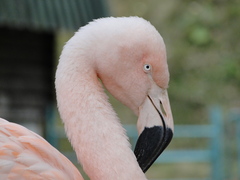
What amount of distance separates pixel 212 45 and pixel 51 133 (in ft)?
27.0

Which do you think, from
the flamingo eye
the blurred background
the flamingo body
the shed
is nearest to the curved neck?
the flamingo body

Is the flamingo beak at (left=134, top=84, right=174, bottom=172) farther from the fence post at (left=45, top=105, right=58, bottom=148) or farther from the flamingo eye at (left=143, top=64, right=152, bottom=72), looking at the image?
the fence post at (left=45, top=105, right=58, bottom=148)

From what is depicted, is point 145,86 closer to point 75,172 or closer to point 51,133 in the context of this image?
point 75,172

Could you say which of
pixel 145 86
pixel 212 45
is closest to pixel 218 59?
pixel 212 45

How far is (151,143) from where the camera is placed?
3355mm

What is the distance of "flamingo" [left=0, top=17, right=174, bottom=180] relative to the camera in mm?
3330

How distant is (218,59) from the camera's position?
64.8 ft

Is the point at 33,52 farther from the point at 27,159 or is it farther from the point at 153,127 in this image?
the point at 27,159

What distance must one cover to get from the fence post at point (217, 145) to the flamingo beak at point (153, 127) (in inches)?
396

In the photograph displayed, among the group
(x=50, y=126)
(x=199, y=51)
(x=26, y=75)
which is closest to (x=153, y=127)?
(x=26, y=75)

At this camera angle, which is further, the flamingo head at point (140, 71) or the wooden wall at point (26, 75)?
the wooden wall at point (26, 75)

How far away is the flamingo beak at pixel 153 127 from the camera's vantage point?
3.35 m

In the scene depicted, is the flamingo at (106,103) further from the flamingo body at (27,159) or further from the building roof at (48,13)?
the building roof at (48,13)

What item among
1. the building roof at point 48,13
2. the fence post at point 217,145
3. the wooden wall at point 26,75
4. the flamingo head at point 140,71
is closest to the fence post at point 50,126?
the wooden wall at point 26,75
